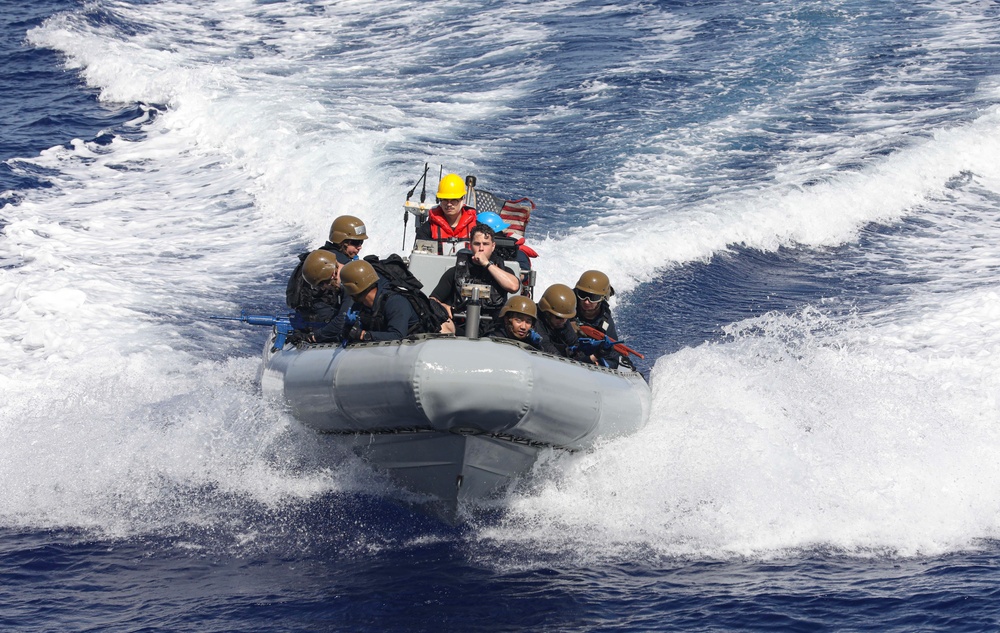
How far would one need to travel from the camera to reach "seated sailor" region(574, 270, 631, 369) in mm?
8812

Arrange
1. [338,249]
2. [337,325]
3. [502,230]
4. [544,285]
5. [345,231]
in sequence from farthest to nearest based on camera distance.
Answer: [544,285]
[502,230]
[338,249]
[345,231]
[337,325]

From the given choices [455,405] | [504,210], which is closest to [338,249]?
[504,210]

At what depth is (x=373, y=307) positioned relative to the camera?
26.7 feet

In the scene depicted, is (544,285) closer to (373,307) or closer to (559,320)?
(559,320)

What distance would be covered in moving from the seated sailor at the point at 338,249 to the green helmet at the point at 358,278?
120 centimetres

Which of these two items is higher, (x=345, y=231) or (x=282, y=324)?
(x=345, y=231)

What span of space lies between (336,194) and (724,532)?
920 cm

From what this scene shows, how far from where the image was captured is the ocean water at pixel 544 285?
7.38m

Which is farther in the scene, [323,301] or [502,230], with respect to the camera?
[502,230]

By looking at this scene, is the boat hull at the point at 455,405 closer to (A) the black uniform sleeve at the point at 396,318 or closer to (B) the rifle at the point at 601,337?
(A) the black uniform sleeve at the point at 396,318

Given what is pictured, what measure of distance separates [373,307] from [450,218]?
2.59 m

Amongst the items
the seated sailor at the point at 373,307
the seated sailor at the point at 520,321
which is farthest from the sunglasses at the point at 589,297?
the seated sailor at the point at 373,307

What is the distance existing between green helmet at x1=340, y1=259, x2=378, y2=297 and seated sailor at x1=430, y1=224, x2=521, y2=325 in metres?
0.73

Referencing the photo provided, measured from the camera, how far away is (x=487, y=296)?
345 inches
